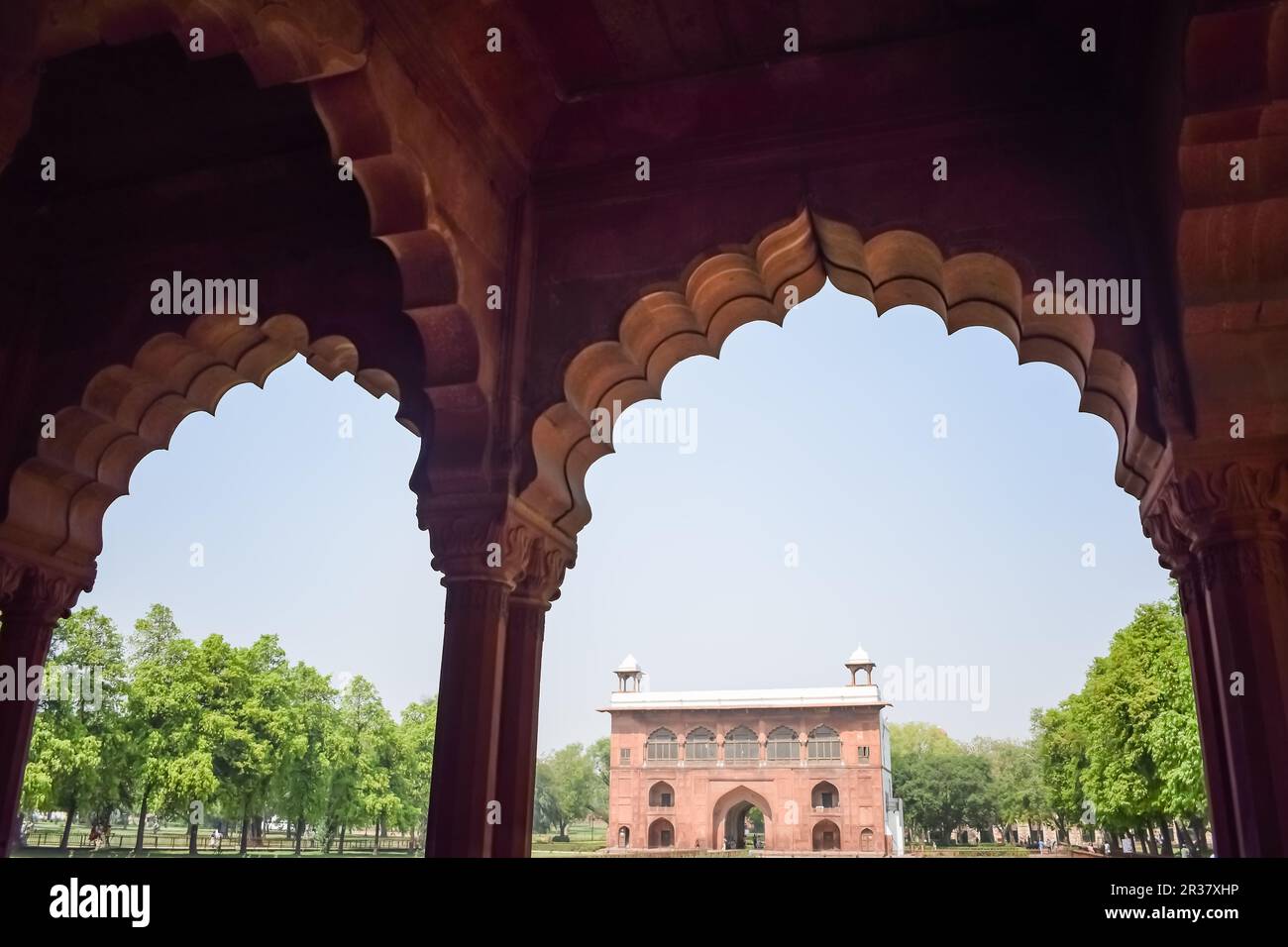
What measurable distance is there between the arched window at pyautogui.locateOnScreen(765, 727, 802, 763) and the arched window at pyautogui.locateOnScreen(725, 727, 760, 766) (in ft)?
1.86

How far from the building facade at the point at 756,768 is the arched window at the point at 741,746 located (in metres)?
0.04

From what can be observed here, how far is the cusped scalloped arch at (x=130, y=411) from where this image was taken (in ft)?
22.8

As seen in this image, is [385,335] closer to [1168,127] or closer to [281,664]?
[1168,127]

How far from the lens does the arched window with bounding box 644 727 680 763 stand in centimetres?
3828

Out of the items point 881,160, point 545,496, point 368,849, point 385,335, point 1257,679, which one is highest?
point 881,160

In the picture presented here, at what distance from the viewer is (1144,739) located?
25.1m

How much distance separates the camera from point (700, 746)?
1506 inches

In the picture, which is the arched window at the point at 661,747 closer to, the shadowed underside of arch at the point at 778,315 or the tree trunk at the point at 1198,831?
the tree trunk at the point at 1198,831

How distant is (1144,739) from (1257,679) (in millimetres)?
23974

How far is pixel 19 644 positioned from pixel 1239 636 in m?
7.67

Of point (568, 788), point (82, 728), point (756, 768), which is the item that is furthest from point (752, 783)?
point (82, 728)

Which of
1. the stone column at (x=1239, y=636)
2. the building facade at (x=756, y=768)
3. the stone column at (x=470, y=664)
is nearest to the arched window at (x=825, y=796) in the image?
the building facade at (x=756, y=768)

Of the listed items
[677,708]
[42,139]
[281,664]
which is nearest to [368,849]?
[281,664]
